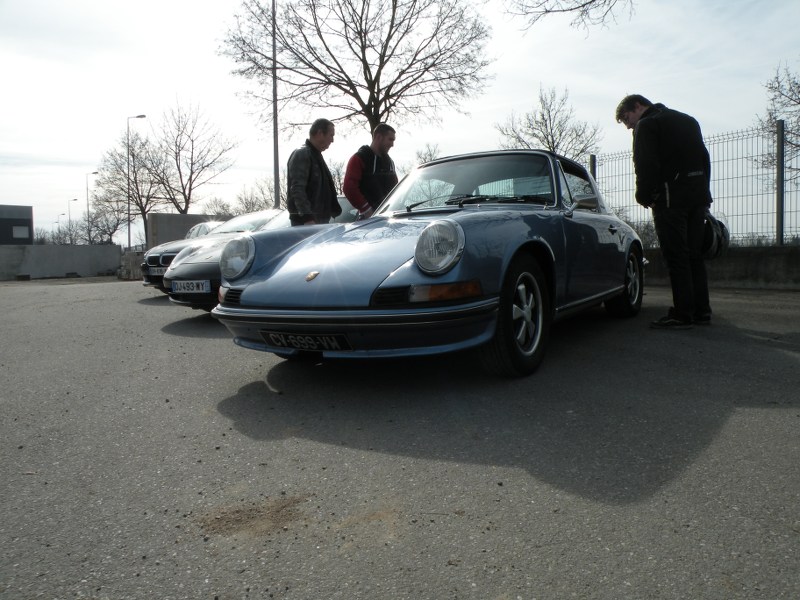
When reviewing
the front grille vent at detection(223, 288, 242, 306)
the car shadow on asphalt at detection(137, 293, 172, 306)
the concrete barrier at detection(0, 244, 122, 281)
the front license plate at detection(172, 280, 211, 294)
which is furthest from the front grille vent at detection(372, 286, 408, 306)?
the concrete barrier at detection(0, 244, 122, 281)

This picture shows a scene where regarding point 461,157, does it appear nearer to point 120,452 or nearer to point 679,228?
point 679,228

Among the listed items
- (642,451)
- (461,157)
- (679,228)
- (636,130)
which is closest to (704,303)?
(679,228)

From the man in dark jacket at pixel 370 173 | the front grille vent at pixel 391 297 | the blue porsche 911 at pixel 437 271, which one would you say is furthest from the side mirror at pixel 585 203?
the man in dark jacket at pixel 370 173

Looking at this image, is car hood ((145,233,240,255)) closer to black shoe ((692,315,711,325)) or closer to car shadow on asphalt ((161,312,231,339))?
car shadow on asphalt ((161,312,231,339))

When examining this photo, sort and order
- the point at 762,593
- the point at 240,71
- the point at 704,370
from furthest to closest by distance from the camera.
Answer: the point at 240,71, the point at 704,370, the point at 762,593

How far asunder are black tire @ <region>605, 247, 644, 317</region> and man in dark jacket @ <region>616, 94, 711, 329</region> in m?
0.49

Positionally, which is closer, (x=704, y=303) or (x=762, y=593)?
(x=762, y=593)

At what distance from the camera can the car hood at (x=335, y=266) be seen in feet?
10.8

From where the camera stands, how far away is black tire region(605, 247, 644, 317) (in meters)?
5.80

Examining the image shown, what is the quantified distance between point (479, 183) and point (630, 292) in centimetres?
224

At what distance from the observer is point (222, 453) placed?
2650 mm

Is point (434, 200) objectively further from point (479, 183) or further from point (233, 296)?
point (233, 296)

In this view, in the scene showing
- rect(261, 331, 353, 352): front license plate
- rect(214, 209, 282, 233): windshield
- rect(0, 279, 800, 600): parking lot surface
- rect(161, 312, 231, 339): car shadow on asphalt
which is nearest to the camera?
rect(0, 279, 800, 600): parking lot surface

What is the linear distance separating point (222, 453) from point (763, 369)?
3.06m
